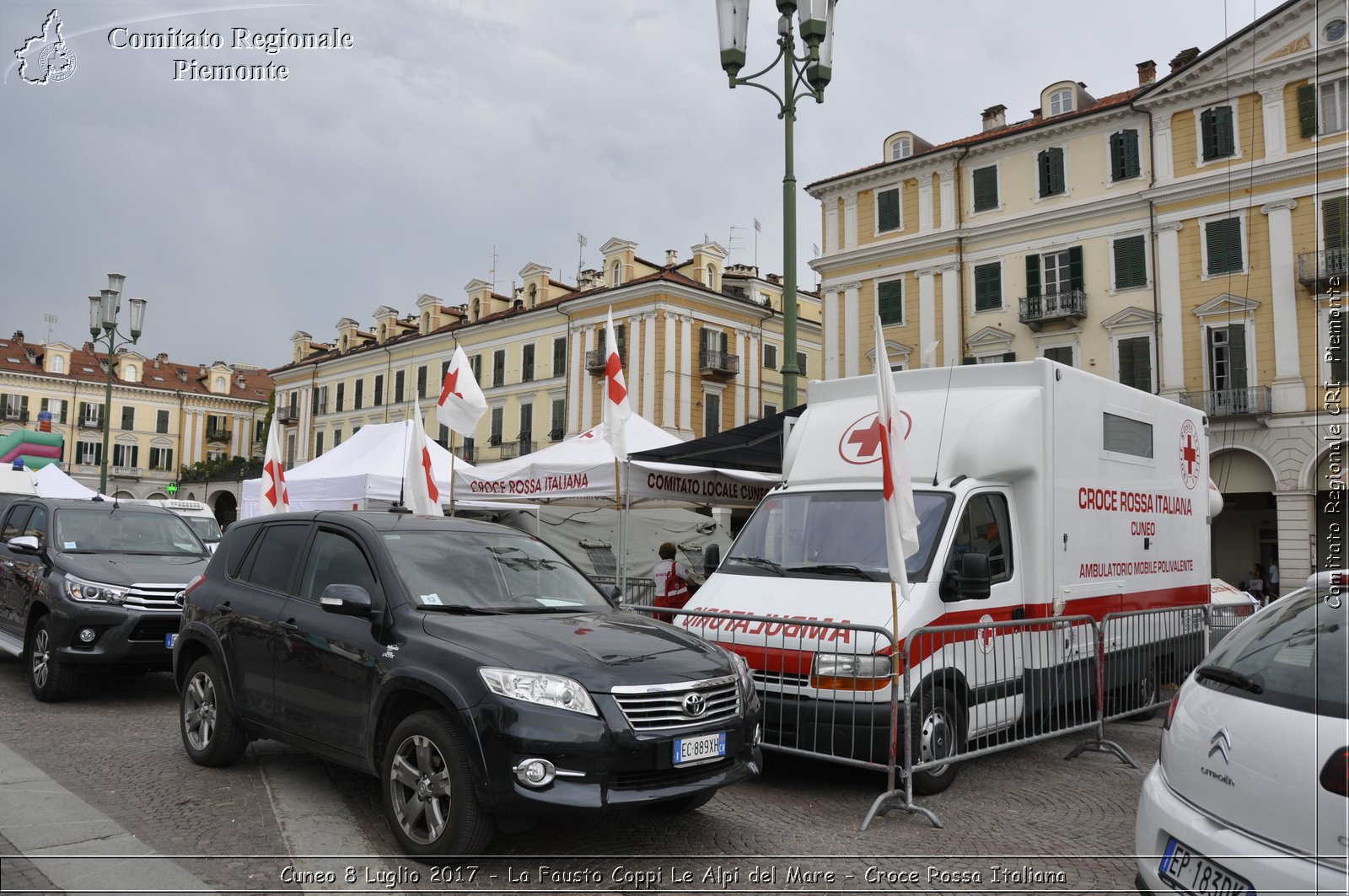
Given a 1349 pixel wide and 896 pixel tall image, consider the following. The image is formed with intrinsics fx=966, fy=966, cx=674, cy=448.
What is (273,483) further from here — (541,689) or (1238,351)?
(1238,351)

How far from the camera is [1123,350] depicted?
31.2m

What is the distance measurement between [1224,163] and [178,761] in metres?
31.9

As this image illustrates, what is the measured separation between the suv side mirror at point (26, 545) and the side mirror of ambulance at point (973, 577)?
28.4ft

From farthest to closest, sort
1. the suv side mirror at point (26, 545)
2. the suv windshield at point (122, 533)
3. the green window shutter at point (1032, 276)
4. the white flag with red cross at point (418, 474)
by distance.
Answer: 1. the green window shutter at point (1032, 276)
2. the white flag with red cross at point (418, 474)
3. the suv windshield at point (122, 533)
4. the suv side mirror at point (26, 545)

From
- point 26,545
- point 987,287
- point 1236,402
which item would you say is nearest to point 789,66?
point 26,545

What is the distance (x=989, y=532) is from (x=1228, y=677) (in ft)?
12.1

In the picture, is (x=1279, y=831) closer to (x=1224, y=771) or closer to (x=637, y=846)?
Result: (x=1224, y=771)

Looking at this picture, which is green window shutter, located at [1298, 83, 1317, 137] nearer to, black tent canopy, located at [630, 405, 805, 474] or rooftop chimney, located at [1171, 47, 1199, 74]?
rooftop chimney, located at [1171, 47, 1199, 74]

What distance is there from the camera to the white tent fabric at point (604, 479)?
38.8 feet

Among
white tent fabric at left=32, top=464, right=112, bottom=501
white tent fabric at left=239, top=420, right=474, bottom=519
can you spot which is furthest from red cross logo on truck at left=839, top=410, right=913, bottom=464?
white tent fabric at left=32, top=464, right=112, bottom=501

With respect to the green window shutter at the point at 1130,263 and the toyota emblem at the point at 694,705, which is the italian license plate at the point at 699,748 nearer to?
the toyota emblem at the point at 694,705

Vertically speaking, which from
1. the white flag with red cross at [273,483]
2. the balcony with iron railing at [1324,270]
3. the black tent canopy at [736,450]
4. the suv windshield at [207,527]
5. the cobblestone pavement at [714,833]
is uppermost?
the balcony with iron railing at [1324,270]

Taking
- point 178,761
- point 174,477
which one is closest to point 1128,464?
point 178,761

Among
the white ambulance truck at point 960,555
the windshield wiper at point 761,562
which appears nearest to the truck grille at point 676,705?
the white ambulance truck at point 960,555
